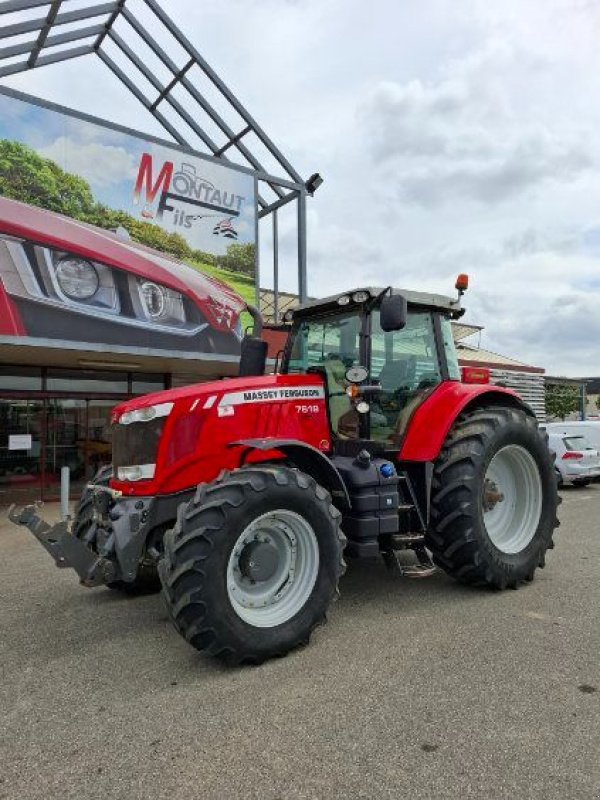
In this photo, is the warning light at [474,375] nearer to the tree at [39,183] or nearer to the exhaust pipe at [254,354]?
the exhaust pipe at [254,354]

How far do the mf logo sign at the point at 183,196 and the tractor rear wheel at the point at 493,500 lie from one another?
9201 mm

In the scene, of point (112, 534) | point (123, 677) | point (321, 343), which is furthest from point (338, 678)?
point (321, 343)

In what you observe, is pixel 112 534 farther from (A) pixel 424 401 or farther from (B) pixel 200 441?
(A) pixel 424 401

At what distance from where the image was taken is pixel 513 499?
5387 millimetres

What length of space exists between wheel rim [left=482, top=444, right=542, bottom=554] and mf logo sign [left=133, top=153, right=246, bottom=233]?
30.6 ft

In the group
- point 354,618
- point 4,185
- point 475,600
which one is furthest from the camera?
point 4,185

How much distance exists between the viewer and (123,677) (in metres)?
3.45

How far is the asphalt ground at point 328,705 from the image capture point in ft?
8.17

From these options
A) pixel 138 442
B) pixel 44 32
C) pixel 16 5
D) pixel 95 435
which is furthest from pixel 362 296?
pixel 44 32

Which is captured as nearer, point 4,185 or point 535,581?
point 535,581

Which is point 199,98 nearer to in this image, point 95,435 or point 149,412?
point 95,435

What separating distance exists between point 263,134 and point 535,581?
1265 cm

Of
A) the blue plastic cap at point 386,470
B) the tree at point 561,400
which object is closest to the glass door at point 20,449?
the blue plastic cap at point 386,470

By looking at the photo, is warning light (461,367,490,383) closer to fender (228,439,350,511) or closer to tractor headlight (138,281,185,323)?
fender (228,439,350,511)
